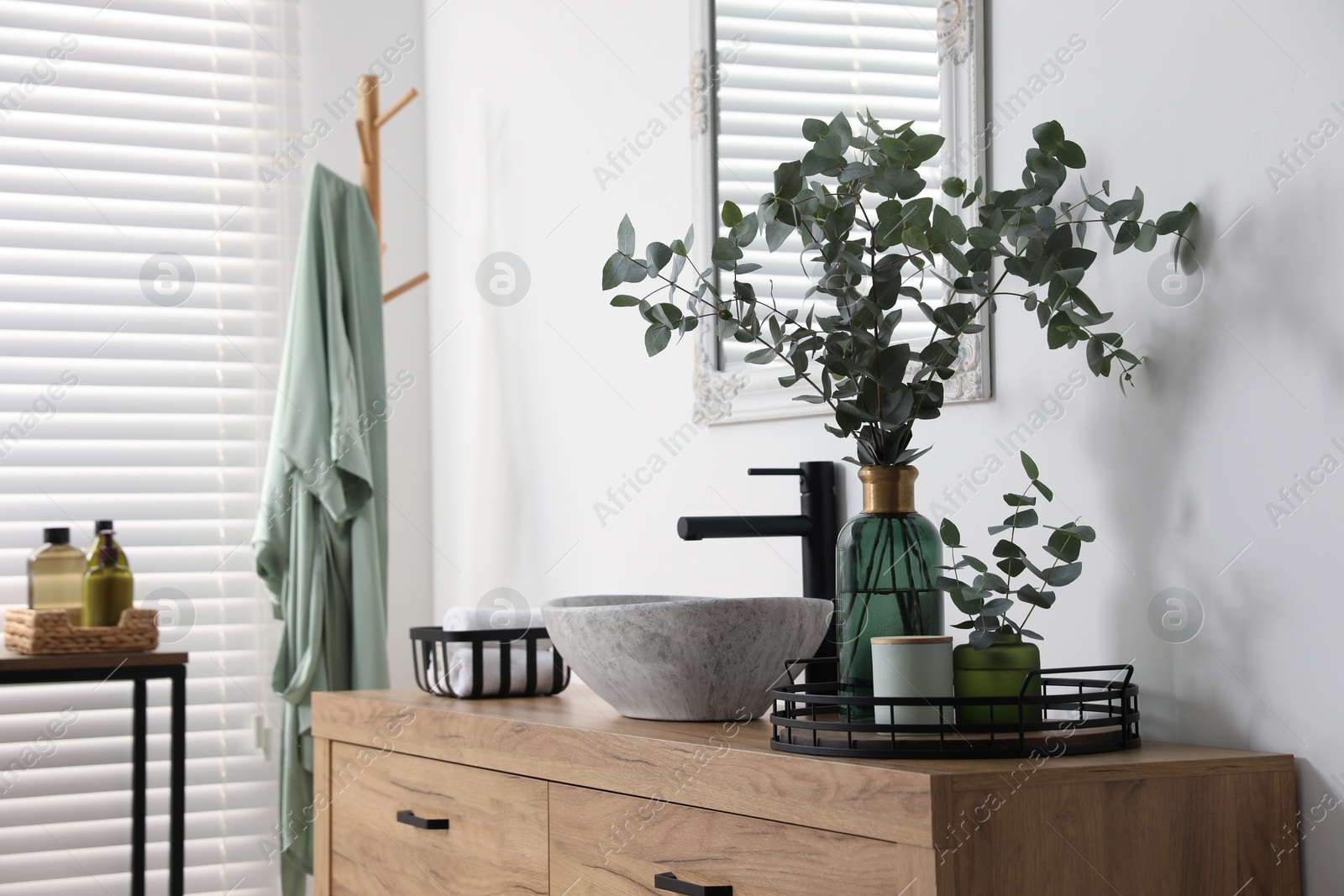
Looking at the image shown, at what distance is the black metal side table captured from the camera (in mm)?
2037

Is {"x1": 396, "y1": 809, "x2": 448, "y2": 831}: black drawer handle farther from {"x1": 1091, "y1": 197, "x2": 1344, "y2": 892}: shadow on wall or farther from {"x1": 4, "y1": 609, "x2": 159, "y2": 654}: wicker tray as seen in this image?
{"x1": 4, "y1": 609, "x2": 159, "y2": 654}: wicker tray

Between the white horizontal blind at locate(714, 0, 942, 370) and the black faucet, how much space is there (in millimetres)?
172

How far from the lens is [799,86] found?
1.54 meters

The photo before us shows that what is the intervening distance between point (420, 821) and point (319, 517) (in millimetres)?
891

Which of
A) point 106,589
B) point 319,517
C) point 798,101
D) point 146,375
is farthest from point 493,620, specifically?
point 146,375

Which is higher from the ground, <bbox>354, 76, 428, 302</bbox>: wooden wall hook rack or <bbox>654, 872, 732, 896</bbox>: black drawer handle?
<bbox>354, 76, 428, 302</bbox>: wooden wall hook rack

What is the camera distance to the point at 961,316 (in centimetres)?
117

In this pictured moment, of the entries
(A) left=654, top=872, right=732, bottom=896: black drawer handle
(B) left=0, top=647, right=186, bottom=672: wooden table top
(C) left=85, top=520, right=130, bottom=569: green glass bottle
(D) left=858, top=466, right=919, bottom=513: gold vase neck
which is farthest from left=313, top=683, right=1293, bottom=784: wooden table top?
(C) left=85, top=520, right=130, bottom=569: green glass bottle

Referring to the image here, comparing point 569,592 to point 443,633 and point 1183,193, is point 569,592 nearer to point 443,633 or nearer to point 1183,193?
point 443,633

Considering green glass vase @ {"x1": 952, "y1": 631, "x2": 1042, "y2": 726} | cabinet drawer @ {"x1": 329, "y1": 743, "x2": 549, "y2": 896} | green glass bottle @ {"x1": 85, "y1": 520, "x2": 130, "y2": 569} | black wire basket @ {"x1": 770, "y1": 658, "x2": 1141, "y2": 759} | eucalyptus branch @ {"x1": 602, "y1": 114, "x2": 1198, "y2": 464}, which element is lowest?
cabinet drawer @ {"x1": 329, "y1": 743, "x2": 549, "y2": 896}

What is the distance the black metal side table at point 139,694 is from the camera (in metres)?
2.04

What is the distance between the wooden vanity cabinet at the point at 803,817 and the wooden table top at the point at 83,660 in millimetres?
886

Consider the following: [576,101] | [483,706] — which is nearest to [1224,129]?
[483,706]

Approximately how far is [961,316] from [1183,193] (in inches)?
8.6
